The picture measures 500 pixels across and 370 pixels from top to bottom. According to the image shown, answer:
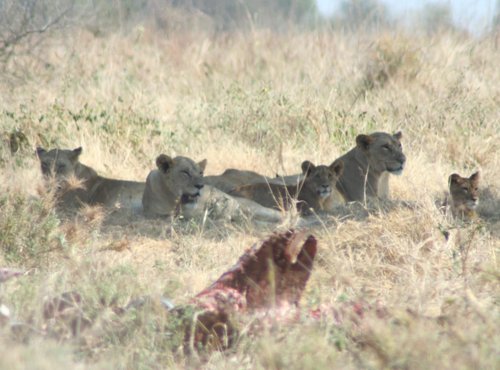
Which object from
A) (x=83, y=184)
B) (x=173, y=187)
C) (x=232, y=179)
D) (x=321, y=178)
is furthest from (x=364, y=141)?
(x=83, y=184)

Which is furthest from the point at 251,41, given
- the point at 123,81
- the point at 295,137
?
the point at 295,137

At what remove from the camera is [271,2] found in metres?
27.8

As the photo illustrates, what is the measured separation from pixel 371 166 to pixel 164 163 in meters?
1.90

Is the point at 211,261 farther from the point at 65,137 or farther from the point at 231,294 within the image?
the point at 65,137

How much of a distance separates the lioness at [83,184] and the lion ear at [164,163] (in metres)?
0.44

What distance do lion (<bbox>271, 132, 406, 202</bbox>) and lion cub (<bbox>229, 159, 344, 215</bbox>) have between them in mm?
258

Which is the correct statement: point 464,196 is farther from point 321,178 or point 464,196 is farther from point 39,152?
point 39,152

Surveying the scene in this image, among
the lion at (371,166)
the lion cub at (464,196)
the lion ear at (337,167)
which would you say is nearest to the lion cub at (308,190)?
the lion ear at (337,167)

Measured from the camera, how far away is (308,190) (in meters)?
8.27

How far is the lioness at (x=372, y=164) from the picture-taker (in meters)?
8.65

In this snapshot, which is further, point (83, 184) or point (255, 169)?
point (255, 169)

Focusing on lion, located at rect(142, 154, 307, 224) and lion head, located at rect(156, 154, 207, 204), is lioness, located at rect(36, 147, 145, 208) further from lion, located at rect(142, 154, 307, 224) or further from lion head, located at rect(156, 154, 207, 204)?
lion head, located at rect(156, 154, 207, 204)

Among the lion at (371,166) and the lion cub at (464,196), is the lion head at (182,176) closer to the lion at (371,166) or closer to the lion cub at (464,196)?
the lion at (371,166)

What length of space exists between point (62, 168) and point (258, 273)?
14.0 ft
